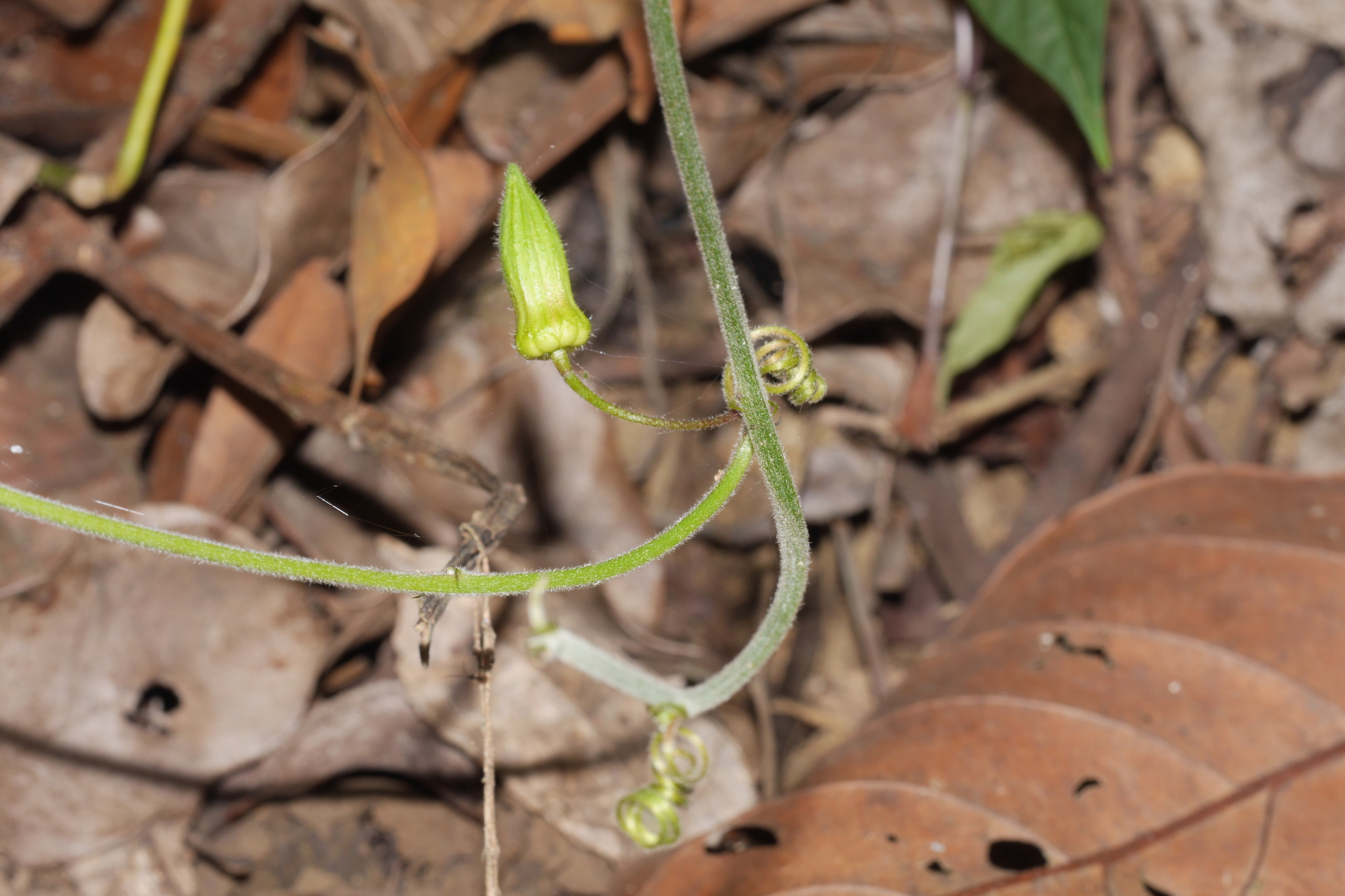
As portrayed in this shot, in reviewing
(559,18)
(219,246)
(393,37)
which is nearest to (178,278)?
(219,246)

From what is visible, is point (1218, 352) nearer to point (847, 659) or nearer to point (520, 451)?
point (847, 659)

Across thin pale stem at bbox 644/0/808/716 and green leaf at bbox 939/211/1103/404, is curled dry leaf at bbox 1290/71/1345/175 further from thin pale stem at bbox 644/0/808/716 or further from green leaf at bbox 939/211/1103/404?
thin pale stem at bbox 644/0/808/716

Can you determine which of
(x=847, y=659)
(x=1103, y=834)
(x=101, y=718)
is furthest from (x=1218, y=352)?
(x=101, y=718)

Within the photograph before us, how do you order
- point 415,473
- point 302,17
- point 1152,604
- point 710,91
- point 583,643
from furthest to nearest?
point 710,91 → point 302,17 → point 415,473 → point 1152,604 → point 583,643

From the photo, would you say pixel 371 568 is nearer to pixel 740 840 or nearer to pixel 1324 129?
pixel 740 840

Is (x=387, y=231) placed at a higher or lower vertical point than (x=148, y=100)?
lower

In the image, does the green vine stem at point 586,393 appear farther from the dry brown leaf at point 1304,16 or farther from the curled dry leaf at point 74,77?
the dry brown leaf at point 1304,16

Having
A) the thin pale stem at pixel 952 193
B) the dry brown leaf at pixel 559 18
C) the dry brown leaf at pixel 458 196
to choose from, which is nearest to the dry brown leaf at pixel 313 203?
the dry brown leaf at pixel 458 196
